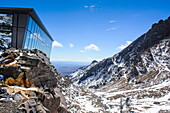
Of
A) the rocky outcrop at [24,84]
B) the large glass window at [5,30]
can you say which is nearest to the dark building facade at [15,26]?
the large glass window at [5,30]

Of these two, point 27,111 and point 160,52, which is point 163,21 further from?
point 27,111

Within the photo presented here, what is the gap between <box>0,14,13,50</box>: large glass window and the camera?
53.2ft

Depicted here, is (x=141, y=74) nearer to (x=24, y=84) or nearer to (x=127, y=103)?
(x=127, y=103)

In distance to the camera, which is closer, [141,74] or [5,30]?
[5,30]

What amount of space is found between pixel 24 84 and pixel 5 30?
8557 mm

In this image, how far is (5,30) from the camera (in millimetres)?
17219

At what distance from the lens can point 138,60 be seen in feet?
432

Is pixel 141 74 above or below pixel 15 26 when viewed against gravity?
below

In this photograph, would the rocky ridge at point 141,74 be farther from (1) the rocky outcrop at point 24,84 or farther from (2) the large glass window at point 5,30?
(1) the rocky outcrop at point 24,84

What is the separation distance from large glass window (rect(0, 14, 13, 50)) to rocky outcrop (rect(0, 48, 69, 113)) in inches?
139

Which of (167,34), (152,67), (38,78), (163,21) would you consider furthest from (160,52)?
(38,78)

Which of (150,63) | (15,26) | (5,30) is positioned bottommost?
(150,63)

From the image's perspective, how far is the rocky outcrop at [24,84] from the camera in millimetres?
9586

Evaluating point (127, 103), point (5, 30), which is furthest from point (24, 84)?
point (127, 103)
